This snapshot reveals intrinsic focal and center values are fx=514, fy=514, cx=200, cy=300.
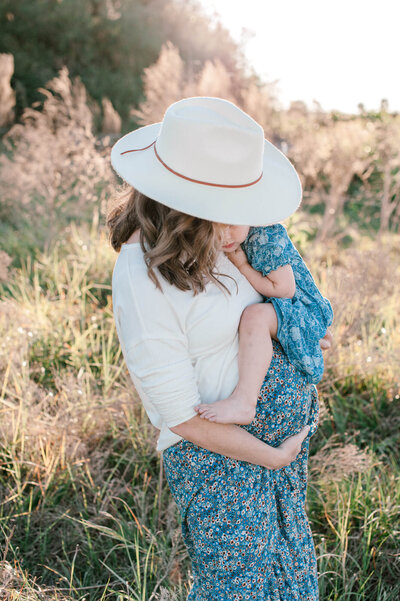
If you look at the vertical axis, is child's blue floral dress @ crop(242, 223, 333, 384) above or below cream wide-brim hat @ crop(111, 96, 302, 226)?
below

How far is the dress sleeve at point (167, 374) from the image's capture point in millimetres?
1205

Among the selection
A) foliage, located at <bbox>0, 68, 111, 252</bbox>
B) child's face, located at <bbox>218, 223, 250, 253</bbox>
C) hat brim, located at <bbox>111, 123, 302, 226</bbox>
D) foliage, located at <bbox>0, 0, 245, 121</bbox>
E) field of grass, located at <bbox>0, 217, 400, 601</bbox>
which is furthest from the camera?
foliage, located at <bbox>0, 0, 245, 121</bbox>

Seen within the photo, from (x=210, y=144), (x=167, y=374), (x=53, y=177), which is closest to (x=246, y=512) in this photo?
(x=167, y=374)

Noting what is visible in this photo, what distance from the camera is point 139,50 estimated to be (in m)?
13.7

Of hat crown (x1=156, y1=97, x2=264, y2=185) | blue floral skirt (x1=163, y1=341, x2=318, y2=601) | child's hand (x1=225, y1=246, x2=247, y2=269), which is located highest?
hat crown (x1=156, y1=97, x2=264, y2=185)

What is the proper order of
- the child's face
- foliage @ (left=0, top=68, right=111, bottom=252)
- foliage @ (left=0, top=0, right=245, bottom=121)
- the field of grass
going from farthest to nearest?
foliage @ (left=0, top=0, right=245, bottom=121), foliage @ (left=0, top=68, right=111, bottom=252), the field of grass, the child's face

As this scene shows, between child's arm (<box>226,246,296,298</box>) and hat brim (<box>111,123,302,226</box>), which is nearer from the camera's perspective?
hat brim (<box>111,123,302,226</box>)

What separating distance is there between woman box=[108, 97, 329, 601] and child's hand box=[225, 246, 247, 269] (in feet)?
0.08

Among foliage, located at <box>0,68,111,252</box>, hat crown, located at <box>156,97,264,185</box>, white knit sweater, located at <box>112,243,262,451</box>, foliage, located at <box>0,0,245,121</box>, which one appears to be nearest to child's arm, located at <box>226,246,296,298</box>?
white knit sweater, located at <box>112,243,262,451</box>

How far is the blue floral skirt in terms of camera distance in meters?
1.34

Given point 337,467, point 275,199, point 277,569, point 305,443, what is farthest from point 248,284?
point 337,467

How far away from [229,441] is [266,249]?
51cm

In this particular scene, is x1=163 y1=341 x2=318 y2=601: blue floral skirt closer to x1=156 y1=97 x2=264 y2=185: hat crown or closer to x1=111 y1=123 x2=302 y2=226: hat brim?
x1=111 y1=123 x2=302 y2=226: hat brim

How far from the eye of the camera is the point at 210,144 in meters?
1.22
